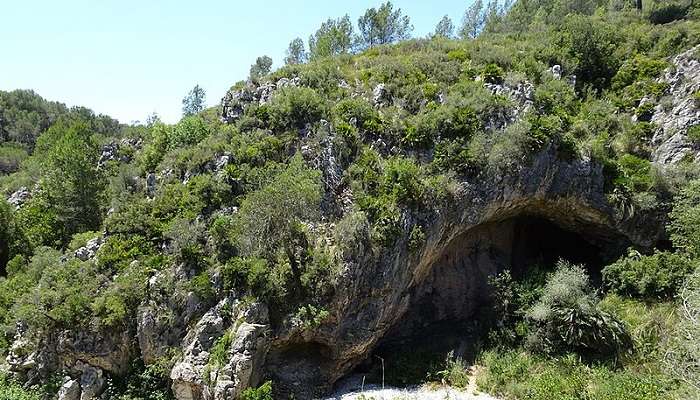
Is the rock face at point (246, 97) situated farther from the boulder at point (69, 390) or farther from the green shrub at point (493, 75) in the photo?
the boulder at point (69, 390)

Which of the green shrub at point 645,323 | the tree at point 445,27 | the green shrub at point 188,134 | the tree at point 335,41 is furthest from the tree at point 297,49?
the green shrub at point 645,323

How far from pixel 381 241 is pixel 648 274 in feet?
45.0

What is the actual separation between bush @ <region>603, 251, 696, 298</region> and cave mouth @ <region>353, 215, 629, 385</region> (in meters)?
1.62

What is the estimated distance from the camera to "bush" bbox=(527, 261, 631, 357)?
60.6 ft

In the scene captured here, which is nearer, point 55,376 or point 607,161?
point 55,376

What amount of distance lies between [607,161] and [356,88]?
15.5 meters

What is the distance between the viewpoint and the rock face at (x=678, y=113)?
23938 mm

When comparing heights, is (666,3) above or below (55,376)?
above

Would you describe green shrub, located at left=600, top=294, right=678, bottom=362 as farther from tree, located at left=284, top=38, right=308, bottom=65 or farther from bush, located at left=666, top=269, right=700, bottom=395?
tree, located at left=284, top=38, right=308, bottom=65

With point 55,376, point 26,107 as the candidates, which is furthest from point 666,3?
point 26,107

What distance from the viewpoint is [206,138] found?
24016 mm

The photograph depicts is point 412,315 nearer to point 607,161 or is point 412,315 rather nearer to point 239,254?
point 239,254

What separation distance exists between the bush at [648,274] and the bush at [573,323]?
2.34 m

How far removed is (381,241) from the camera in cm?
1898
